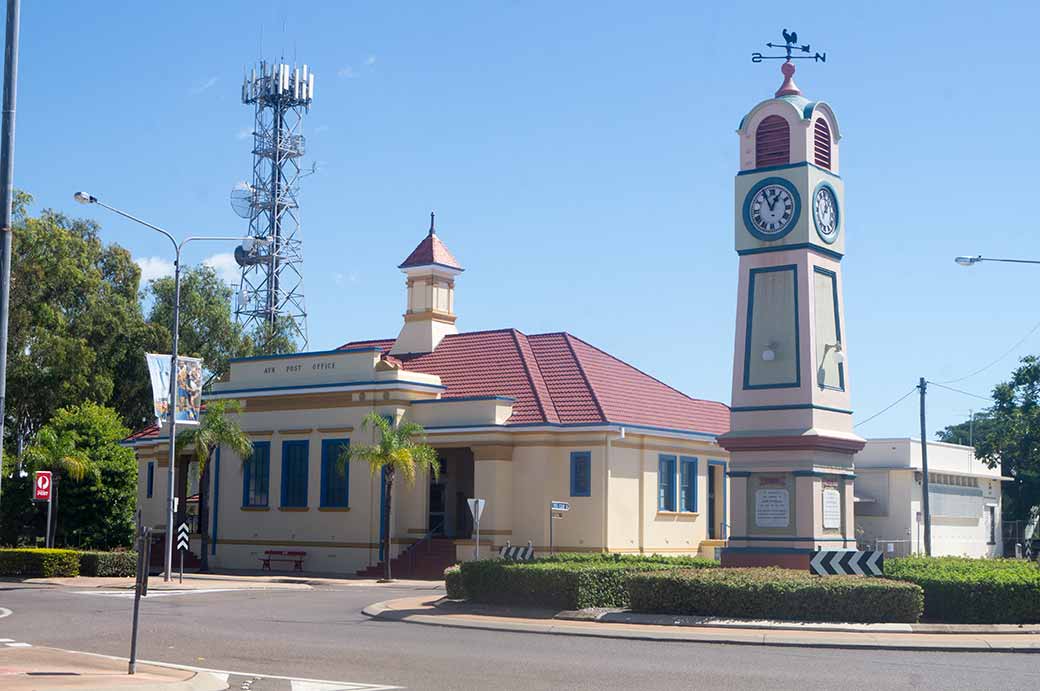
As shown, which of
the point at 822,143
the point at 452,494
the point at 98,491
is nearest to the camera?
the point at 822,143

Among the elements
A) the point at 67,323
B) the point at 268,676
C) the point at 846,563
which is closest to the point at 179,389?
the point at 846,563

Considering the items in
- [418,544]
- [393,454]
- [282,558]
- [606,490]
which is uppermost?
[393,454]

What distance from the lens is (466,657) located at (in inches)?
698

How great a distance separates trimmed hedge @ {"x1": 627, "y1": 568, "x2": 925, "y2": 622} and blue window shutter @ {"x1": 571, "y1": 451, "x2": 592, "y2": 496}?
17066mm

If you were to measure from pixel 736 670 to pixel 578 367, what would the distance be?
90.5ft

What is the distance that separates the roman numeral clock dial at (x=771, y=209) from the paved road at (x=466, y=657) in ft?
37.5

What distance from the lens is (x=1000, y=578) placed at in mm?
21719

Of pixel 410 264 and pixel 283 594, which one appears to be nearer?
pixel 283 594

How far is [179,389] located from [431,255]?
1450 cm

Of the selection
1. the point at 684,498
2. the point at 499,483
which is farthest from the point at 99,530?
the point at 684,498

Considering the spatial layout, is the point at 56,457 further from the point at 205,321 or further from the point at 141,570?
the point at 141,570

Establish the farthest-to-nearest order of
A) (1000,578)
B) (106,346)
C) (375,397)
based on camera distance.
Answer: (106,346) < (375,397) < (1000,578)

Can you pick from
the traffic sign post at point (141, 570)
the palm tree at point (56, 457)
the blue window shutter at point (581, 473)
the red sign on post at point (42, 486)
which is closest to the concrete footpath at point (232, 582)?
the red sign on post at point (42, 486)

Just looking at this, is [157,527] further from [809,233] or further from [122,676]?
[122,676]
